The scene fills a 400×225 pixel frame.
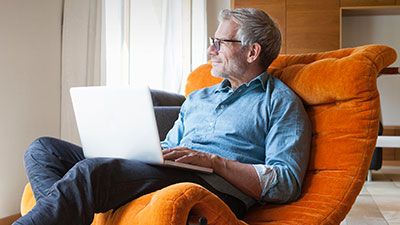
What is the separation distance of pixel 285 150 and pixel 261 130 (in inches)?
5.5

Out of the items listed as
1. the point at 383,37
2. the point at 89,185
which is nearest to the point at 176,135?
the point at 89,185

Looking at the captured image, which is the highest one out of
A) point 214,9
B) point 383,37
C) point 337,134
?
point 214,9

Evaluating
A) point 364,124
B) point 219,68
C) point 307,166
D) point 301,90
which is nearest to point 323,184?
point 307,166

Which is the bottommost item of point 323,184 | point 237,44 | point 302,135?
point 323,184

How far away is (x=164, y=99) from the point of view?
2.66 metres

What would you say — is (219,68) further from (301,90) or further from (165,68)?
(165,68)

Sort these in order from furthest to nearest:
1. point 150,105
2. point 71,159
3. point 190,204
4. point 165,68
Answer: point 165,68 < point 71,159 < point 150,105 < point 190,204

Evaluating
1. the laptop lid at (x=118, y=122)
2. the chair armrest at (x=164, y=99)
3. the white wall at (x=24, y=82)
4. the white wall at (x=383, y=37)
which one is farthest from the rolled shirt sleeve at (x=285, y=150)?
the white wall at (x=383, y=37)

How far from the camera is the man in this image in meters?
1.38

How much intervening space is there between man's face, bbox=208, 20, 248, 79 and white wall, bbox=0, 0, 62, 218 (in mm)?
1191

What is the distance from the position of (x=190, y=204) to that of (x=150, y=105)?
32 cm

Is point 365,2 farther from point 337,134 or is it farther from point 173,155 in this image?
point 173,155

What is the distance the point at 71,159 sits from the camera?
1.78 metres

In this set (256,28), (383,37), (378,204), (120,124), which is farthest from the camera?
(383,37)
